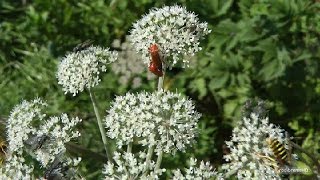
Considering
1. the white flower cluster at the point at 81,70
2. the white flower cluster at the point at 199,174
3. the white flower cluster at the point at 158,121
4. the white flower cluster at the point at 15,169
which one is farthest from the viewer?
the white flower cluster at the point at 81,70

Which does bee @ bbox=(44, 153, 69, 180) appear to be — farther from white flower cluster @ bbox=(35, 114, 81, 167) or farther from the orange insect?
the orange insect

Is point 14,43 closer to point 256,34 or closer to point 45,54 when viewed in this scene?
point 45,54

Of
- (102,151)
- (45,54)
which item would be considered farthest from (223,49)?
(45,54)

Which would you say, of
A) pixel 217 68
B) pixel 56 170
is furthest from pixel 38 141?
pixel 217 68

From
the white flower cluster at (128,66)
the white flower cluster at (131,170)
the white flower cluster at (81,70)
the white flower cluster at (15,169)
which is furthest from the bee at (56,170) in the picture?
the white flower cluster at (128,66)

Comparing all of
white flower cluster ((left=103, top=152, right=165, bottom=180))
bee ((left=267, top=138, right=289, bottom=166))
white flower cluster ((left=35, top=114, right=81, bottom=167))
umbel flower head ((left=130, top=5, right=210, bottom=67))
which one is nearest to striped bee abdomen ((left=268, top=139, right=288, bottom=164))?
bee ((left=267, top=138, right=289, bottom=166))

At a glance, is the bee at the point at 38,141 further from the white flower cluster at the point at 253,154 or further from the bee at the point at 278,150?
the bee at the point at 278,150
